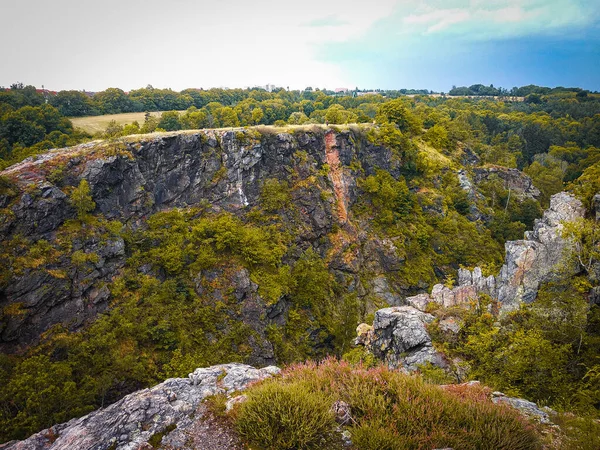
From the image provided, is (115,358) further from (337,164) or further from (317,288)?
(337,164)

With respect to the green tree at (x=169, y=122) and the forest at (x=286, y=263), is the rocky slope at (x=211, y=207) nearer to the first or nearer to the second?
the forest at (x=286, y=263)

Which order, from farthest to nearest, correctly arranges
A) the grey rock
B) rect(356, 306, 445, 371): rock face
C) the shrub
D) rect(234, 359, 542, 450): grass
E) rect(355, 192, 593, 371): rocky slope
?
rect(355, 192, 593, 371): rocky slope, rect(356, 306, 445, 371): rock face, the grey rock, the shrub, rect(234, 359, 542, 450): grass

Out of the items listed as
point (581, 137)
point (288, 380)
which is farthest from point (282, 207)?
point (581, 137)

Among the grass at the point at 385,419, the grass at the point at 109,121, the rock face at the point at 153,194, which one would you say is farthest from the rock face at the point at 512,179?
the grass at the point at 385,419

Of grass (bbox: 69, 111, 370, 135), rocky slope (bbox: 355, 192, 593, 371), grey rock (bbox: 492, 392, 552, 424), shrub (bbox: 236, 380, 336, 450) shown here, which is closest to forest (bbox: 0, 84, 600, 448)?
rocky slope (bbox: 355, 192, 593, 371)

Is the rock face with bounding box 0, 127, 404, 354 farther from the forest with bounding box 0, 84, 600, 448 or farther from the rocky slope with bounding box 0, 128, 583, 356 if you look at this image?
the forest with bounding box 0, 84, 600, 448

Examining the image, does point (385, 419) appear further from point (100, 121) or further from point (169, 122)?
point (100, 121)

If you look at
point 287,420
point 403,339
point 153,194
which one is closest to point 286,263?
point 153,194
